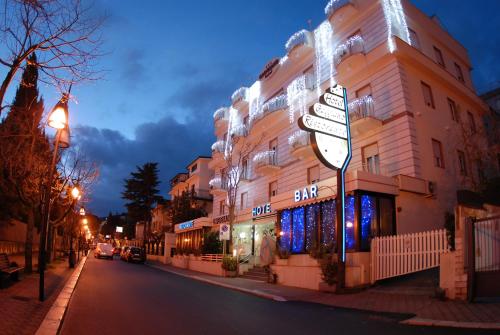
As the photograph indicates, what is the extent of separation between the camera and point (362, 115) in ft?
64.5

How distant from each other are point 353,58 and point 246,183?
13796mm

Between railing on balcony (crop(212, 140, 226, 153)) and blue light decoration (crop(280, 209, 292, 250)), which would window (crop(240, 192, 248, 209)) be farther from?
blue light decoration (crop(280, 209, 292, 250))

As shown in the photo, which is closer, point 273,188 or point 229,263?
point 229,263

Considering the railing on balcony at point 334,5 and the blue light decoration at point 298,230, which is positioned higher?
the railing on balcony at point 334,5

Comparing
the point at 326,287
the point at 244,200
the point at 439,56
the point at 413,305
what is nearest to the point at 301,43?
the point at 439,56

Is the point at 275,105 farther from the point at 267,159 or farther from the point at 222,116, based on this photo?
the point at 222,116

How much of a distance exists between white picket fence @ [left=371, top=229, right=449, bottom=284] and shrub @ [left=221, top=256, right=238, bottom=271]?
1039 cm

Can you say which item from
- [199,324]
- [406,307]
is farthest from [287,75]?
[199,324]

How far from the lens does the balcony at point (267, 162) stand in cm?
2652

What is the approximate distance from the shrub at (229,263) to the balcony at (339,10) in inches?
602

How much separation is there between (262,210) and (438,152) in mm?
10342

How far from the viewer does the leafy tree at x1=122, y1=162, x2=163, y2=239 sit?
211ft

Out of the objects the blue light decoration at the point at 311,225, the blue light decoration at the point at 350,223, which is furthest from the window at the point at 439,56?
the blue light decoration at the point at 311,225

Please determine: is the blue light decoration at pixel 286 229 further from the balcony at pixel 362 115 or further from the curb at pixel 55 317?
the curb at pixel 55 317
